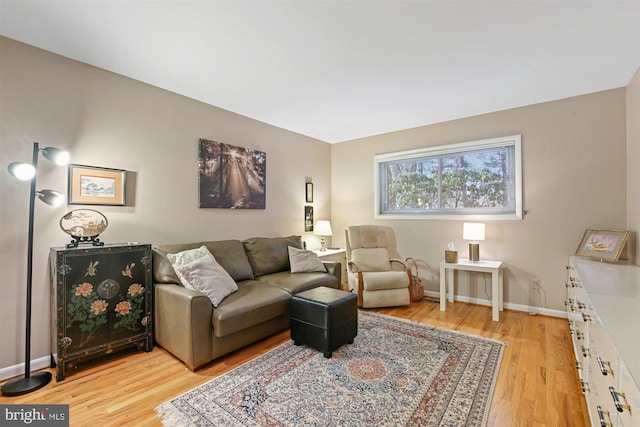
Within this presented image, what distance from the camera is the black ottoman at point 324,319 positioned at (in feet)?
7.97

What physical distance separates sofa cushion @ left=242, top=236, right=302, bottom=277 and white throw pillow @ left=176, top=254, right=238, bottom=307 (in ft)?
2.60

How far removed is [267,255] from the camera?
359 cm

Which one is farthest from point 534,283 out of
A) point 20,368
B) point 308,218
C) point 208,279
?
point 20,368

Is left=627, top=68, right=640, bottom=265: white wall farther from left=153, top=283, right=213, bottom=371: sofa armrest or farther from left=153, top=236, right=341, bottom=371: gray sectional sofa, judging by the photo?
left=153, top=283, right=213, bottom=371: sofa armrest

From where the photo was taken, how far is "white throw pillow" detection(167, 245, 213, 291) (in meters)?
2.50

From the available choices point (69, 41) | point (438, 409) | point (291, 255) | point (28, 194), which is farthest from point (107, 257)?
point (438, 409)

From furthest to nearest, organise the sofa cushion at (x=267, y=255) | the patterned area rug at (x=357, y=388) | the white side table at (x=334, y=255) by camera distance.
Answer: the white side table at (x=334, y=255), the sofa cushion at (x=267, y=255), the patterned area rug at (x=357, y=388)

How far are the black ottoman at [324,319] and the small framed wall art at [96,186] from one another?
1865mm

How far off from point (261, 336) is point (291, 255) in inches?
46.1

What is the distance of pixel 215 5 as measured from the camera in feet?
6.04

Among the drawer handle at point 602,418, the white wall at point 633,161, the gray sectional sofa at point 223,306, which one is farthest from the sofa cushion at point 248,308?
the white wall at point 633,161

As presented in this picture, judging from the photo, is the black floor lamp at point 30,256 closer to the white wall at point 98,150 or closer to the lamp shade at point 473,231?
the white wall at point 98,150

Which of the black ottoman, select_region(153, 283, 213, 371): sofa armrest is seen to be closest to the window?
the black ottoman

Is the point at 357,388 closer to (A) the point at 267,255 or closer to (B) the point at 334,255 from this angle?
(A) the point at 267,255
